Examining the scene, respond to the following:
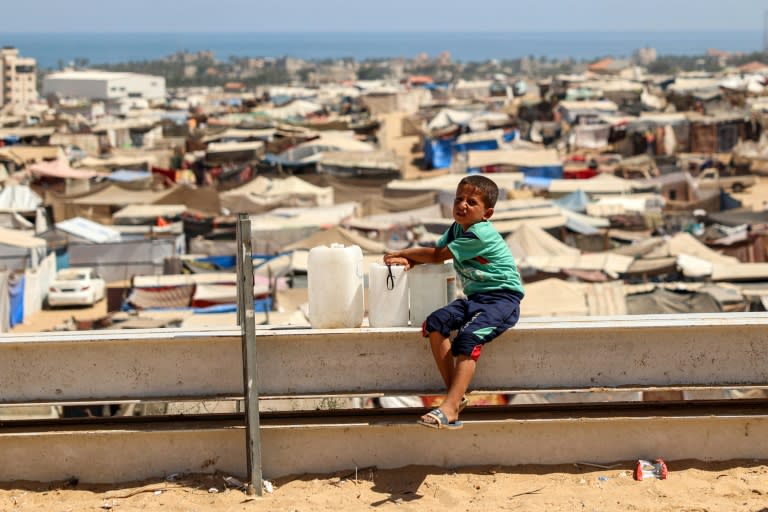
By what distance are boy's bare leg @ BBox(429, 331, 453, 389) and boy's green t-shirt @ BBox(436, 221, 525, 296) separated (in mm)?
305

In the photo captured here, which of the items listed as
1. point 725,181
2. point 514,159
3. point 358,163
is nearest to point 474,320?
point 725,181

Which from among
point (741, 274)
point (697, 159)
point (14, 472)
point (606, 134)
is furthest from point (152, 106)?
point (14, 472)

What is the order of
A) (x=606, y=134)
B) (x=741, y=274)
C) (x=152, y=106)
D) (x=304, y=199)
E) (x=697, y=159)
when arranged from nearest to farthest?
(x=741, y=274) < (x=304, y=199) < (x=697, y=159) < (x=606, y=134) < (x=152, y=106)

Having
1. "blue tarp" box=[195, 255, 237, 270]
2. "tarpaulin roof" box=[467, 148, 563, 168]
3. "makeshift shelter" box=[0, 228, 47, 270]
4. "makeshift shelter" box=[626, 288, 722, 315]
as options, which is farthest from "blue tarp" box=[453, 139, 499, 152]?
"makeshift shelter" box=[626, 288, 722, 315]

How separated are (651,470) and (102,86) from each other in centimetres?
11292

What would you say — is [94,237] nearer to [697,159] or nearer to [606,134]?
[697,159]

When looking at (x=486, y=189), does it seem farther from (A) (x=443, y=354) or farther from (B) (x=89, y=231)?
(B) (x=89, y=231)

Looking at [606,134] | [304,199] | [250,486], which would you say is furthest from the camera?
[606,134]

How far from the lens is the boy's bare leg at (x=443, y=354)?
4.82m

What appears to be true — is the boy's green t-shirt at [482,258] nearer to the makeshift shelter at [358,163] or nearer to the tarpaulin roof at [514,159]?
the tarpaulin roof at [514,159]

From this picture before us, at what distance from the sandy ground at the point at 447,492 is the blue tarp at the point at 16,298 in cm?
1772

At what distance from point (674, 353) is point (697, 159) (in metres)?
42.6

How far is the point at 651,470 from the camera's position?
16.2 feet

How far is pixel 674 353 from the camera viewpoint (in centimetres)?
499
